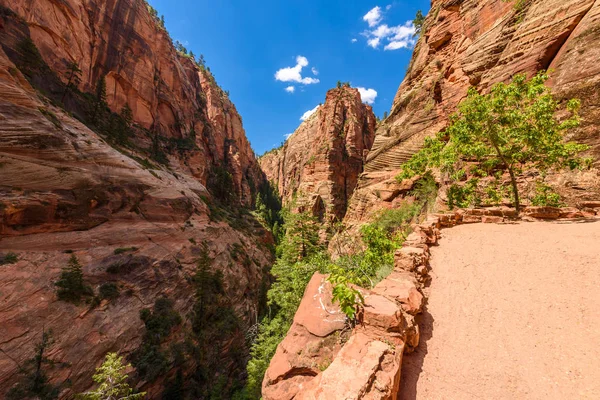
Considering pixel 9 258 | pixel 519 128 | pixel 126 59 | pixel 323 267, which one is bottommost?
pixel 323 267

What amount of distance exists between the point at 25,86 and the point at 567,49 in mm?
36954

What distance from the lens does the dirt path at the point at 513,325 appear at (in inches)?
117

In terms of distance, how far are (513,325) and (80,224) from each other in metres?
25.1

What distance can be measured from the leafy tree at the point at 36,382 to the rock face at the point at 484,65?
24.4 metres

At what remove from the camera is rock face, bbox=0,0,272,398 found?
12508 mm

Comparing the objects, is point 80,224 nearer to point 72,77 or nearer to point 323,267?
point 323,267

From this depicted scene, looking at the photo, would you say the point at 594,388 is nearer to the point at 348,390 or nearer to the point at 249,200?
the point at 348,390

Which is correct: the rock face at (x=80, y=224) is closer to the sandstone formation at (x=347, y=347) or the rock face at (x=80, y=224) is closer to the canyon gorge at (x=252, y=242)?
the canyon gorge at (x=252, y=242)

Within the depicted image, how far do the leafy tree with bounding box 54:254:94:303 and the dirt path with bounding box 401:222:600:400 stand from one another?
19.2 m

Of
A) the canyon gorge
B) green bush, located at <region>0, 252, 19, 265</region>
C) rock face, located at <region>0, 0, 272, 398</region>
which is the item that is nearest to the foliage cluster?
the canyon gorge

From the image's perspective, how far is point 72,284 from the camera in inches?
548

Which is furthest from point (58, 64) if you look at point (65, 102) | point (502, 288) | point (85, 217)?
point (502, 288)

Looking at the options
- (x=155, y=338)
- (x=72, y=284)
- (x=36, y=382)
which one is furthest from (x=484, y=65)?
(x=36, y=382)

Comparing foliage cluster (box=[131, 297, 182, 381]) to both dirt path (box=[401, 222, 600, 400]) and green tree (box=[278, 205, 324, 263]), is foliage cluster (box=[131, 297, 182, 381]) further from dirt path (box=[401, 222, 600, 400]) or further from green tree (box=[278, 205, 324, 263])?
dirt path (box=[401, 222, 600, 400])
